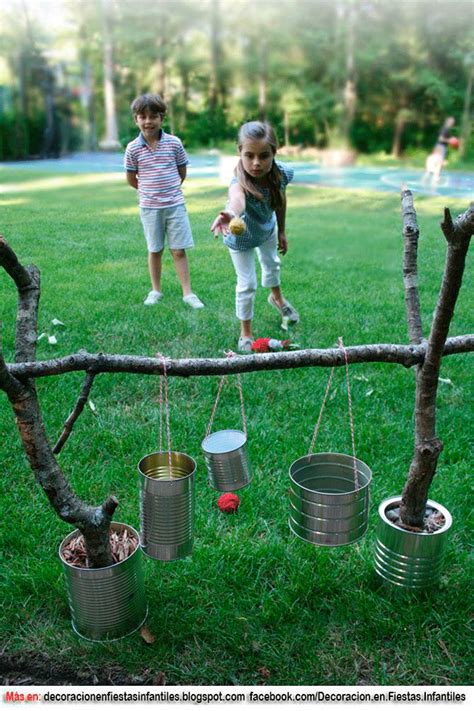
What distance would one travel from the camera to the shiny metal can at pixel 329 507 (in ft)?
2.11

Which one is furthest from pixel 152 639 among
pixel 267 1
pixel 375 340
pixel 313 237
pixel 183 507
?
pixel 313 237

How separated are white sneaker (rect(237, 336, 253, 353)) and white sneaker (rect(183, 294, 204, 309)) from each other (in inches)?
12.1

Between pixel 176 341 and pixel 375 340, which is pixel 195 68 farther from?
pixel 375 340

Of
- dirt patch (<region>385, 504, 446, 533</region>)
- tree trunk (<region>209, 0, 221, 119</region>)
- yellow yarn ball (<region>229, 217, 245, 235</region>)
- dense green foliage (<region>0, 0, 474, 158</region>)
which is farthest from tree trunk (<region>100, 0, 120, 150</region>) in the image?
dirt patch (<region>385, 504, 446, 533</region>)

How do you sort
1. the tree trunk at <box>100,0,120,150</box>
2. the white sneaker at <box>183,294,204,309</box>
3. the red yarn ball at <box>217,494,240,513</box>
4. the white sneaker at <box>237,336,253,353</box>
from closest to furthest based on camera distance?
the red yarn ball at <box>217,494,240,513</box>, the tree trunk at <box>100,0,120,150</box>, the white sneaker at <box>237,336,253,353</box>, the white sneaker at <box>183,294,204,309</box>

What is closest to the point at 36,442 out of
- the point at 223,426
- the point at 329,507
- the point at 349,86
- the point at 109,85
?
the point at 329,507

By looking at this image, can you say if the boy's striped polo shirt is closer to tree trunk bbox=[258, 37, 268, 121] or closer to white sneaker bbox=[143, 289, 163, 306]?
white sneaker bbox=[143, 289, 163, 306]

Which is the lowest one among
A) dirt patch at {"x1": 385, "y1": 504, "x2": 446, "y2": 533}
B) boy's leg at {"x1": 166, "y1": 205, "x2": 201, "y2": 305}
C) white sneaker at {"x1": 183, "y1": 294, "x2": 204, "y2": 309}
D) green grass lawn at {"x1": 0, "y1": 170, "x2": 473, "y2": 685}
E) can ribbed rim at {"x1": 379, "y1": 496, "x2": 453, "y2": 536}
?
green grass lawn at {"x1": 0, "y1": 170, "x2": 473, "y2": 685}

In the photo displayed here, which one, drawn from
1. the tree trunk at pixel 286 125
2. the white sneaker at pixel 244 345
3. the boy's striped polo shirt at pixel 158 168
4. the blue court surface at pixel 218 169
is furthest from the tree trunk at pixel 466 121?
the boy's striped polo shirt at pixel 158 168

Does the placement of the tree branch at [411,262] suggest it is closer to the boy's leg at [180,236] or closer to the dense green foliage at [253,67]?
the dense green foliage at [253,67]

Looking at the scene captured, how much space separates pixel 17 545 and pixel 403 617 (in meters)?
0.56

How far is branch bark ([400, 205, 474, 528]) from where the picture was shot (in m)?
0.53

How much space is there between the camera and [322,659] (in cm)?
71

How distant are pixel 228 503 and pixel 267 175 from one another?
0.85 m
